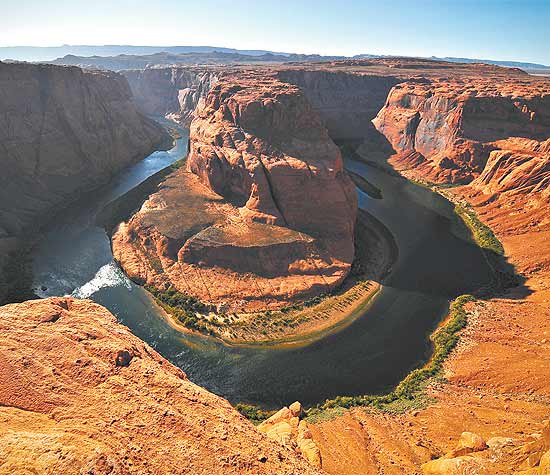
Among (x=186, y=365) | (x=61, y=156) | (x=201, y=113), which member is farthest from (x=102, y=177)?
(x=186, y=365)

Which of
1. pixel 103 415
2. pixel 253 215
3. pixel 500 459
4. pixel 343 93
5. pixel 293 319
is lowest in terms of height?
pixel 293 319

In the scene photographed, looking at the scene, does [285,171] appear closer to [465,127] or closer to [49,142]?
[49,142]

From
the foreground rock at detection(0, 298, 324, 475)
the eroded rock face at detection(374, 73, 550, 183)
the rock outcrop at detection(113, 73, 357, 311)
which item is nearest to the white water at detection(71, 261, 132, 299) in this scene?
the rock outcrop at detection(113, 73, 357, 311)

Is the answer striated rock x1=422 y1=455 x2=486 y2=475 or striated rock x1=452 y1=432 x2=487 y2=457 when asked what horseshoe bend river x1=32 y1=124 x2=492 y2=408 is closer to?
striated rock x1=452 y1=432 x2=487 y2=457

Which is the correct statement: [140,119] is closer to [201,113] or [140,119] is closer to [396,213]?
[201,113]

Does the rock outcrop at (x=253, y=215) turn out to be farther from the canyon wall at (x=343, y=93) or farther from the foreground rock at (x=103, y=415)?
the canyon wall at (x=343, y=93)

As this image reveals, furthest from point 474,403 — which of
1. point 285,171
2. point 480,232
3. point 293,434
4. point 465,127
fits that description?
point 465,127
